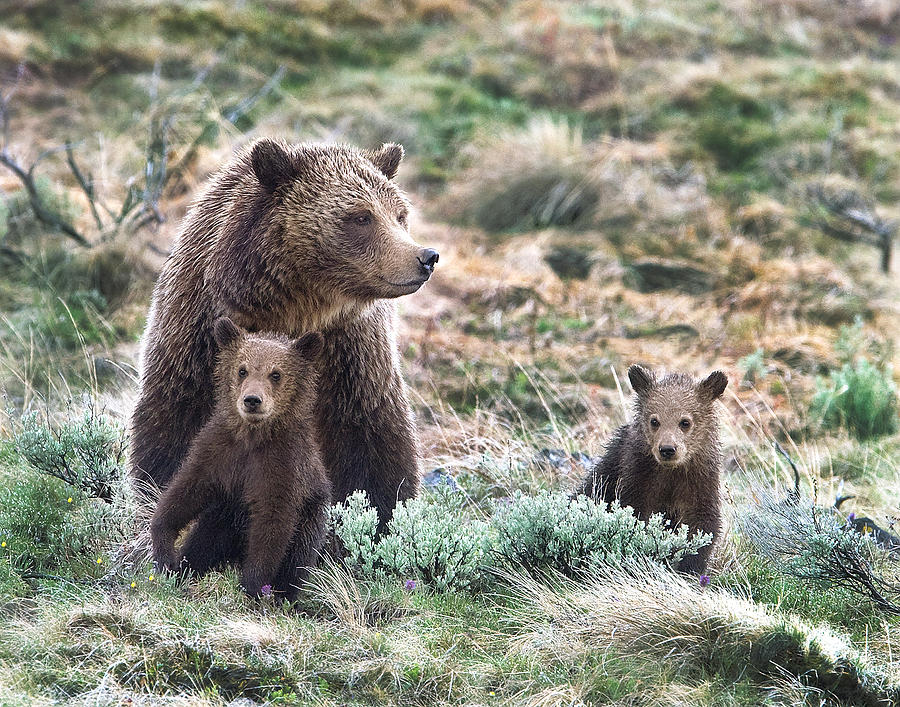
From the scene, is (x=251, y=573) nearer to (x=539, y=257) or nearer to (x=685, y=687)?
(x=685, y=687)

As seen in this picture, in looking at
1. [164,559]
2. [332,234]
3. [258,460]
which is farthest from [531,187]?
[164,559]

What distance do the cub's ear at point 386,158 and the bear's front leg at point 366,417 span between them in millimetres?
624

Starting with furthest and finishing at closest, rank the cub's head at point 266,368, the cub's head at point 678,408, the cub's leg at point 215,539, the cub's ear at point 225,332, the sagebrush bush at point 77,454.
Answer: the sagebrush bush at point 77,454 < the cub's head at point 678,408 < the cub's leg at point 215,539 < the cub's ear at point 225,332 < the cub's head at point 266,368

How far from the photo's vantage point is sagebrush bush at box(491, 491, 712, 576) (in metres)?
4.45

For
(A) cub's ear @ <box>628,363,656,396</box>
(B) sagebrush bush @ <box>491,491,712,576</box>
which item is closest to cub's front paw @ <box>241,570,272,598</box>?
(B) sagebrush bush @ <box>491,491,712,576</box>

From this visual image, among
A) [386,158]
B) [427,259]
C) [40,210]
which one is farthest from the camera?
[40,210]

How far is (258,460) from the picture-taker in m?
4.04

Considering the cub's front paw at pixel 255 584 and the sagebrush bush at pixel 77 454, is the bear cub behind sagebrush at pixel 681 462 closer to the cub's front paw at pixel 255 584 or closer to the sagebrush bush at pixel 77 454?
the cub's front paw at pixel 255 584

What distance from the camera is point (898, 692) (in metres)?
3.87

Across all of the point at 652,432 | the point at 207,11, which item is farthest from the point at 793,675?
the point at 207,11

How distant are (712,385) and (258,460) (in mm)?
1990

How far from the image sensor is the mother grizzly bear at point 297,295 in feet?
14.5

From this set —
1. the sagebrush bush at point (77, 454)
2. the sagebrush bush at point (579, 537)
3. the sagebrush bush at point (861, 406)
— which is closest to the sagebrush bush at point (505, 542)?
the sagebrush bush at point (579, 537)

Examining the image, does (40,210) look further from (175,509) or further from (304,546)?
(304,546)
